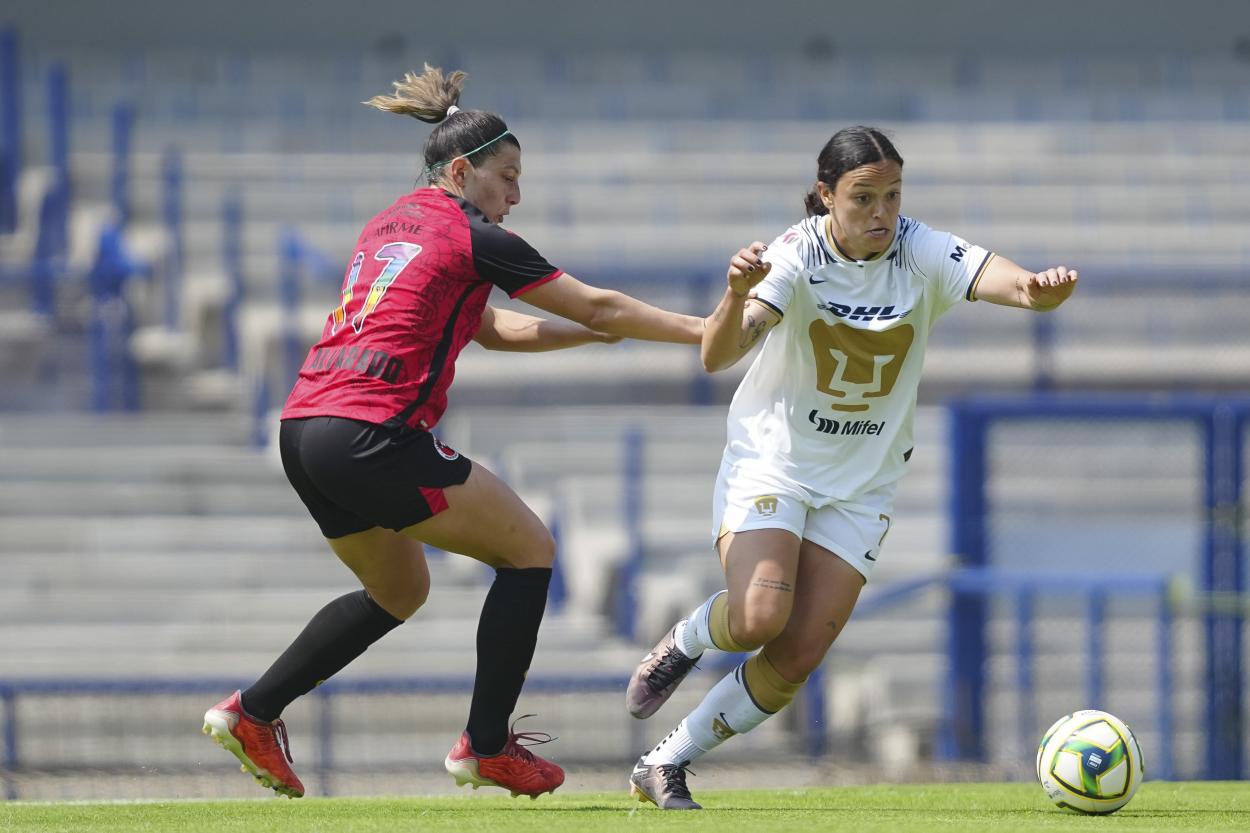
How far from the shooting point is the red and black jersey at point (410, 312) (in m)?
4.80

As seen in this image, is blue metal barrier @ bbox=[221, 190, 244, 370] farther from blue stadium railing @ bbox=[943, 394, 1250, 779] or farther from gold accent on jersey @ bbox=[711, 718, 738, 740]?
gold accent on jersey @ bbox=[711, 718, 738, 740]

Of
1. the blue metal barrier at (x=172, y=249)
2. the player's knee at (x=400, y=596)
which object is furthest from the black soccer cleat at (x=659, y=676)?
the blue metal barrier at (x=172, y=249)

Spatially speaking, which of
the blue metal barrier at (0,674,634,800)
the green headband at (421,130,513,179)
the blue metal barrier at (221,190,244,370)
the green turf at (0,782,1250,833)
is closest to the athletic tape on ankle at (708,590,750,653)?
the green turf at (0,782,1250,833)

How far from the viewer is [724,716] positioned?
5336 millimetres

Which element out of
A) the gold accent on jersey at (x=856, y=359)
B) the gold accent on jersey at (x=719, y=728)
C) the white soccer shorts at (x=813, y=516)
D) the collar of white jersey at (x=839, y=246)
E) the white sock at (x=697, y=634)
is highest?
the collar of white jersey at (x=839, y=246)

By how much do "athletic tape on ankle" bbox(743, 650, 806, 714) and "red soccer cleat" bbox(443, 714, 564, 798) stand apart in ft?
2.02

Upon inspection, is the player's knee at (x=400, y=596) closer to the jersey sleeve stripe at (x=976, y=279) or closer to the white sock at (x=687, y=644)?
the white sock at (x=687, y=644)

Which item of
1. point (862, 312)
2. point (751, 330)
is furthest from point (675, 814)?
point (862, 312)

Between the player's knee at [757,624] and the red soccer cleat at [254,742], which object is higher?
the player's knee at [757,624]

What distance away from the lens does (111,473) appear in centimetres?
1084

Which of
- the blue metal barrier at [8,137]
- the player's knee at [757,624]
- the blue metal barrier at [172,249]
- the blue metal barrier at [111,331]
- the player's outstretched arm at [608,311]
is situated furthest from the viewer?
the blue metal barrier at [8,137]

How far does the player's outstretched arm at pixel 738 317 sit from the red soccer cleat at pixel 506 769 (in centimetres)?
115

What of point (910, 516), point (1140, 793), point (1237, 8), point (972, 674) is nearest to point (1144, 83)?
point (1237, 8)

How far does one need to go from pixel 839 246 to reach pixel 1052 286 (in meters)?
0.64
